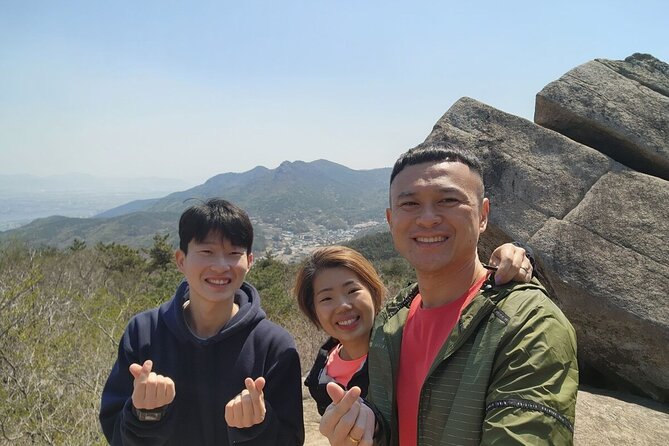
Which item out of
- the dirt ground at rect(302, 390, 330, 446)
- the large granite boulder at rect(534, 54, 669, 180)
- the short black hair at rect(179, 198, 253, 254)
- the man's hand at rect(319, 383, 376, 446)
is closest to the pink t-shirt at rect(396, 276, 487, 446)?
the man's hand at rect(319, 383, 376, 446)

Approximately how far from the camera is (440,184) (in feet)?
6.08

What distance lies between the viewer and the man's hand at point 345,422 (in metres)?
1.48

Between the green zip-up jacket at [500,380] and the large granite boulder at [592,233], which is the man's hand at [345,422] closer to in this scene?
the green zip-up jacket at [500,380]

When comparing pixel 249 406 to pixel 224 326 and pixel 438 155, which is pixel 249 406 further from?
pixel 438 155

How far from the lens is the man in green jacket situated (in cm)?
140

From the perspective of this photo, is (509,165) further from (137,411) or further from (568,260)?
(137,411)

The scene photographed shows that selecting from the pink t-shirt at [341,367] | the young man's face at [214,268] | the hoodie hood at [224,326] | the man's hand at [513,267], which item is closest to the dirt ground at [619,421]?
the pink t-shirt at [341,367]

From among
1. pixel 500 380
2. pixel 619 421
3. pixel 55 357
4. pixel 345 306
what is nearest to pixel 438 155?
pixel 500 380

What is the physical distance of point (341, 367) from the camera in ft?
9.32

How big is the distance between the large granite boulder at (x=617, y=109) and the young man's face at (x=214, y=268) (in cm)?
436


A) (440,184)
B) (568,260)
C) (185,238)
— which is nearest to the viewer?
(440,184)

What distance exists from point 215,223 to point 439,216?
1312 mm

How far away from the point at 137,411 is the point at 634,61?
6.35 m

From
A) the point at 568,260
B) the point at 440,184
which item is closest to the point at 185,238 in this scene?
the point at 440,184
